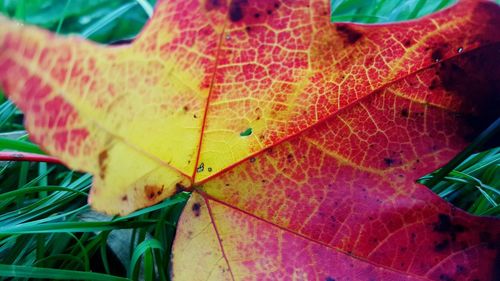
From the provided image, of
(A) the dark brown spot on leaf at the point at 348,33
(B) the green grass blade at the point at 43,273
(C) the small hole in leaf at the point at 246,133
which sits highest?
(A) the dark brown spot on leaf at the point at 348,33

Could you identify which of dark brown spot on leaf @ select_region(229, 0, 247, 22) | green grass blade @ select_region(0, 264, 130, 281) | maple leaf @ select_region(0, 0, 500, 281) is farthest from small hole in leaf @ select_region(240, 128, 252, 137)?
green grass blade @ select_region(0, 264, 130, 281)

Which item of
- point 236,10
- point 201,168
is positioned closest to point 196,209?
point 201,168

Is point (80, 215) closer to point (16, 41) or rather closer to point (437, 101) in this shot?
point (16, 41)

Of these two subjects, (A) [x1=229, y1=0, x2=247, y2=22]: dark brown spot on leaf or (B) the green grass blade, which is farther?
(B) the green grass blade

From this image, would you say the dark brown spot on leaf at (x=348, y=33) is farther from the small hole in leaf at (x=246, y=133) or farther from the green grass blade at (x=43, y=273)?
the green grass blade at (x=43, y=273)

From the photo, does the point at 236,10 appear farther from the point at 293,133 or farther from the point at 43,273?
the point at 43,273

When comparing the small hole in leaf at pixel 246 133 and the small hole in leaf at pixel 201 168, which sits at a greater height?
the small hole in leaf at pixel 246 133

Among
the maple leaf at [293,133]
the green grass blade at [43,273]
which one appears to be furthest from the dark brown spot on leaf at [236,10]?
the green grass blade at [43,273]

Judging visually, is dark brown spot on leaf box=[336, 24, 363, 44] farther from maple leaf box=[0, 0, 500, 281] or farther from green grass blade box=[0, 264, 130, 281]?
Result: green grass blade box=[0, 264, 130, 281]

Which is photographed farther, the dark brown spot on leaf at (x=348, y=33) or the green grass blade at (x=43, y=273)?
the green grass blade at (x=43, y=273)
